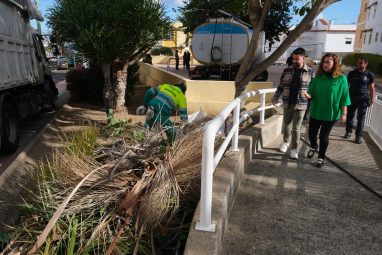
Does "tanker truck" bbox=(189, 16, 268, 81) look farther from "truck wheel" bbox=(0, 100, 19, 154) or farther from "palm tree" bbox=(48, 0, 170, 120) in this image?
"truck wheel" bbox=(0, 100, 19, 154)

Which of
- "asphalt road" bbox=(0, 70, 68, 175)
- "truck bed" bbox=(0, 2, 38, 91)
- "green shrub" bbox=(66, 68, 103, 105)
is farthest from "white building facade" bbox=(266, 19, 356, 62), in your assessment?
"truck bed" bbox=(0, 2, 38, 91)

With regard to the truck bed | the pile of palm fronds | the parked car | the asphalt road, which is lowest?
the parked car

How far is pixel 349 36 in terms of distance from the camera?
62.1m

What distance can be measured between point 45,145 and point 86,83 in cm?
541

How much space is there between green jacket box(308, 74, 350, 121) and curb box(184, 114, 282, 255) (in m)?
1.00

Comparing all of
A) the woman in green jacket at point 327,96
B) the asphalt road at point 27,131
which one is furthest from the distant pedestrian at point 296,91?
the asphalt road at point 27,131

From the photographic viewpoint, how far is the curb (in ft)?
8.11

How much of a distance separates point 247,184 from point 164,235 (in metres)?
1.56

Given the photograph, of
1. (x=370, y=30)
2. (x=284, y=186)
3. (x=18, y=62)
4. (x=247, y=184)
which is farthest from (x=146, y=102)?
(x=370, y=30)

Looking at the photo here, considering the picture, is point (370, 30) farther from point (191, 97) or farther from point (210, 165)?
point (210, 165)

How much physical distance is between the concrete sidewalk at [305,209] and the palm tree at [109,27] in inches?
189

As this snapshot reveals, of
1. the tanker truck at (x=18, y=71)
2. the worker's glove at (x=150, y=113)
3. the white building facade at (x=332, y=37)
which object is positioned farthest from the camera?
the white building facade at (x=332, y=37)

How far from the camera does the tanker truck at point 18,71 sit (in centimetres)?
683

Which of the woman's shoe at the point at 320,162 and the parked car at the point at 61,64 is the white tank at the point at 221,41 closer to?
the woman's shoe at the point at 320,162
